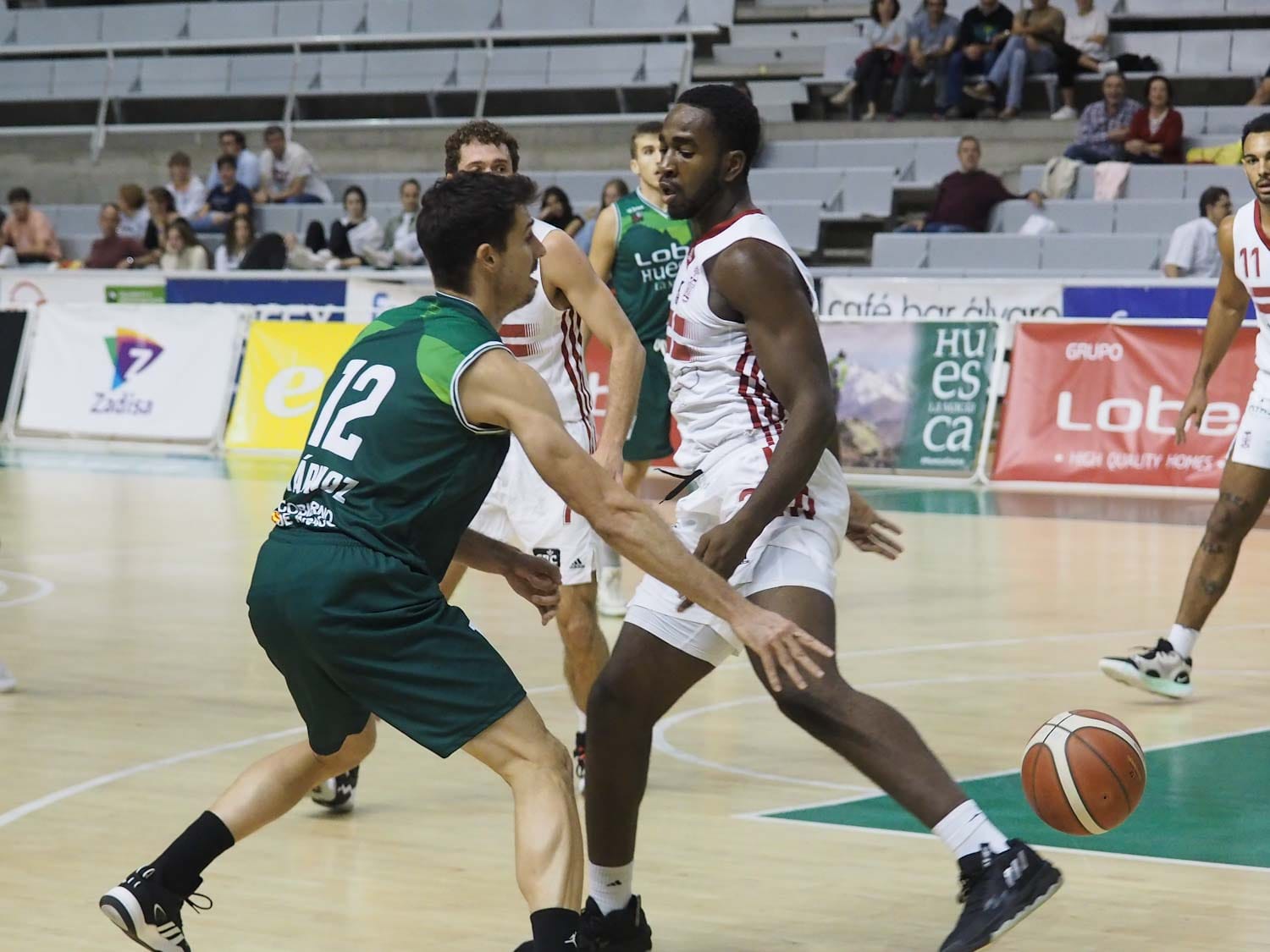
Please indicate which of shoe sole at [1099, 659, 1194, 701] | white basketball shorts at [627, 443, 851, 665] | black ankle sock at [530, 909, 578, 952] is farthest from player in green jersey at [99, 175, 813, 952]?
shoe sole at [1099, 659, 1194, 701]

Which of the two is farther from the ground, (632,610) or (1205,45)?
(1205,45)

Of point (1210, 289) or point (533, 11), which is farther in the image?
point (533, 11)

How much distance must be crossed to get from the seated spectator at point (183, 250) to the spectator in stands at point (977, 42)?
26.6 ft

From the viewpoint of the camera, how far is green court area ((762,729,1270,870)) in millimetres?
4984

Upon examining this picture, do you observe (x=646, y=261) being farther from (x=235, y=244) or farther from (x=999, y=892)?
(x=235, y=244)

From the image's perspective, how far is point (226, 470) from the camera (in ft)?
51.2

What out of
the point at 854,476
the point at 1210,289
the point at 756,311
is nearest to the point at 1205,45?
the point at 1210,289

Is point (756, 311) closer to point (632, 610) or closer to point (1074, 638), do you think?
point (632, 610)

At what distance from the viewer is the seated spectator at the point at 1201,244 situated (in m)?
15.3

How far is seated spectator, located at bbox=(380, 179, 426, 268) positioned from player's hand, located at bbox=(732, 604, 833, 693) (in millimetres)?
15627

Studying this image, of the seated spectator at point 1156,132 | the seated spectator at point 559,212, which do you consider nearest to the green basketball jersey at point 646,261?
the seated spectator at point 559,212

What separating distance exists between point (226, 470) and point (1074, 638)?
29.8ft

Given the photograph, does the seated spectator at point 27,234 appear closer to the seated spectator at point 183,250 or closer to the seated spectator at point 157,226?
the seated spectator at point 157,226

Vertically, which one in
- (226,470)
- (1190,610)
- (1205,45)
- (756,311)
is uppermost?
(1205,45)
